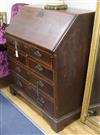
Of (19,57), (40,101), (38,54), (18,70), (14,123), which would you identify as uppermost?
(38,54)

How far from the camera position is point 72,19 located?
5.85 ft

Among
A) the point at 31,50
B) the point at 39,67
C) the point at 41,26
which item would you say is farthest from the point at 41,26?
the point at 39,67

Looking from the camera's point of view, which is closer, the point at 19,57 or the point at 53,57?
the point at 53,57

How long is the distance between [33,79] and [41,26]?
502 mm

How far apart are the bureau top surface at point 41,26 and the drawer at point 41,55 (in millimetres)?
58

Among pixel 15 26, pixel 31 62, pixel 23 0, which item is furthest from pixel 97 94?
pixel 23 0

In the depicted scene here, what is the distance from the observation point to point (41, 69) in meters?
1.96

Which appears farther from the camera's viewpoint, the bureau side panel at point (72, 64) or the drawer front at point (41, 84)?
the drawer front at point (41, 84)

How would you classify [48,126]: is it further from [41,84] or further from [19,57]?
[19,57]

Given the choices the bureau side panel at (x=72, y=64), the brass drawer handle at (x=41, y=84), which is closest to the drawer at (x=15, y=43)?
the brass drawer handle at (x=41, y=84)

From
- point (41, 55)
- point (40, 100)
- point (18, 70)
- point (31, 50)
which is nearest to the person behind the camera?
point (41, 55)

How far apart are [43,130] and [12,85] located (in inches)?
30.1

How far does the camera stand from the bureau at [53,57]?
5.92 feet

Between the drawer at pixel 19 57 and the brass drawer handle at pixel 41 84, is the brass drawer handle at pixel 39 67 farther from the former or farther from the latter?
the drawer at pixel 19 57
